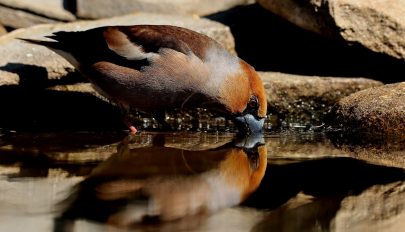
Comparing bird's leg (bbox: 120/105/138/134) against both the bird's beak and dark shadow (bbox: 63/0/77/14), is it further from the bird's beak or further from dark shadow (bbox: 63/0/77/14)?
dark shadow (bbox: 63/0/77/14)

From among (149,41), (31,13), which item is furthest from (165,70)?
(31,13)

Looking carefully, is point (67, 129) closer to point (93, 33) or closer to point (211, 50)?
point (93, 33)

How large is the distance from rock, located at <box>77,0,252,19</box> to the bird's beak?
2001mm

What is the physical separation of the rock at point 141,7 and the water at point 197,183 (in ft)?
6.41

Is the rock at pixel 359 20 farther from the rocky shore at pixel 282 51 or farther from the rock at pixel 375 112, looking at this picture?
the rock at pixel 375 112

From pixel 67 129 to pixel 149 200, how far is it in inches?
108

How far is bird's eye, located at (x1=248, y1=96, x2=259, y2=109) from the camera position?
288 inches

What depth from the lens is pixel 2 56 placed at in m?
7.91

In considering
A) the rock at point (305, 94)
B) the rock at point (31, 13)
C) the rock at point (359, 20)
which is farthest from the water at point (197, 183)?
the rock at point (31, 13)

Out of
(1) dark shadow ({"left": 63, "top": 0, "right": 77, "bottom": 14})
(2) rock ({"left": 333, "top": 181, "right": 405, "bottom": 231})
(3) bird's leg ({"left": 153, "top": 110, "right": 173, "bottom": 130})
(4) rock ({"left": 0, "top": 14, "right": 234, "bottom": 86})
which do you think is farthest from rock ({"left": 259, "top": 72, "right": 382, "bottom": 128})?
(2) rock ({"left": 333, "top": 181, "right": 405, "bottom": 231})

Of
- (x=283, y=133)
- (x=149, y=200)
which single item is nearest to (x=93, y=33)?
(x=283, y=133)

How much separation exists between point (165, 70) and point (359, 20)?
1982 mm

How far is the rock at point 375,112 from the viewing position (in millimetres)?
7449

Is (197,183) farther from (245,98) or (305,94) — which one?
(305,94)
